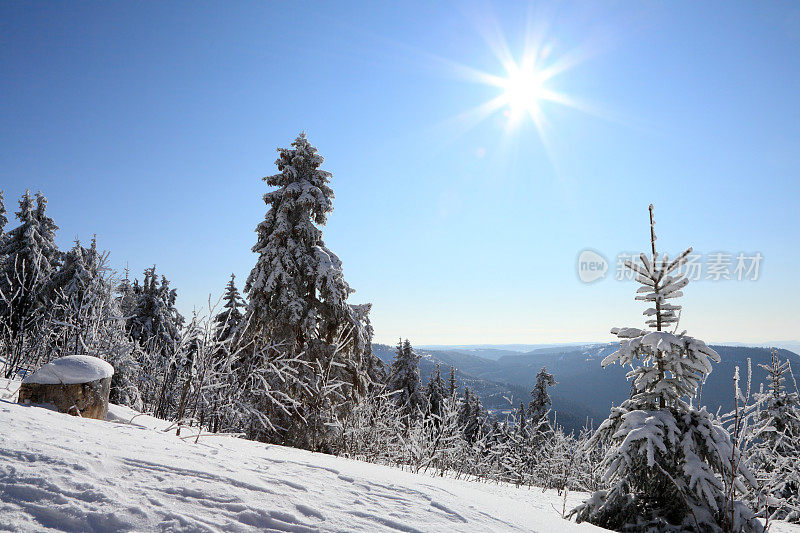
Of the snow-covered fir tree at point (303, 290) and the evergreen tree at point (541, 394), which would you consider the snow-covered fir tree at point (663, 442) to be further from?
the evergreen tree at point (541, 394)

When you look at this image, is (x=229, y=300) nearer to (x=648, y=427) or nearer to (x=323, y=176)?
(x=323, y=176)

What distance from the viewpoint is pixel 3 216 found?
2634 centimetres

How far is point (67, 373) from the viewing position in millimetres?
4715

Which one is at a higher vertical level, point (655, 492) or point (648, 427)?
point (648, 427)

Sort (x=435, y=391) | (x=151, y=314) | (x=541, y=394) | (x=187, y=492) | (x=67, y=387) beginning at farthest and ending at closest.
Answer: (x=541, y=394), (x=435, y=391), (x=151, y=314), (x=67, y=387), (x=187, y=492)

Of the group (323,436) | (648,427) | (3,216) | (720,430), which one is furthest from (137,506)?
(3,216)

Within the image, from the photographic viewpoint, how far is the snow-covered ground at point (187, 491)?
2.24 meters

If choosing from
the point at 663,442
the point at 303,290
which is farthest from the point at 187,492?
the point at 303,290

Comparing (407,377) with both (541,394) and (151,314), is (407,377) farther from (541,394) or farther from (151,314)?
(151,314)

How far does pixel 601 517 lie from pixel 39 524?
6467mm

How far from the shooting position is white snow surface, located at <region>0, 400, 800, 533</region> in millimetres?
2236

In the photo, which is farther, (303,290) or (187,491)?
(303,290)

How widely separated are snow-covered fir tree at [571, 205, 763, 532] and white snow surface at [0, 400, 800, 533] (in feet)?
7.92

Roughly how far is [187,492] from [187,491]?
0.01 meters
